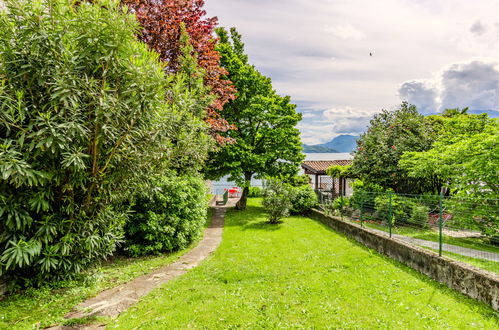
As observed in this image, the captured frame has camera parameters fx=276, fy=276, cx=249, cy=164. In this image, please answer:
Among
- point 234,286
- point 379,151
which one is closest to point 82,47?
point 234,286

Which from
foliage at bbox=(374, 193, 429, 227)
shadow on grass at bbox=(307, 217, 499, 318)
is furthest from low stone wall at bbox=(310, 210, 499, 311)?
foliage at bbox=(374, 193, 429, 227)

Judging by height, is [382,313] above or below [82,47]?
below

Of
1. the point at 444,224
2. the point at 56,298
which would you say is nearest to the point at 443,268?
the point at 444,224

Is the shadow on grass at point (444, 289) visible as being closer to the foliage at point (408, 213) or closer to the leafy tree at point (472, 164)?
the foliage at point (408, 213)

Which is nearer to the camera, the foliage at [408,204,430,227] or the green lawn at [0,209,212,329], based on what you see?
the green lawn at [0,209,212,329]

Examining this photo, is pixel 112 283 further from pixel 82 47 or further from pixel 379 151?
pixel 379 151

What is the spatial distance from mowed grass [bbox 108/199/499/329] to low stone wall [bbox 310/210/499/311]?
0.20 m

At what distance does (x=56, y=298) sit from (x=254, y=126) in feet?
47.8

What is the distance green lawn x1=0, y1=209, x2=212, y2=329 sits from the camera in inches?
170

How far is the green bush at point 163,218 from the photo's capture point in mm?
8031

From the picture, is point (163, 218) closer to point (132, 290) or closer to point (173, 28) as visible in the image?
point (132, 290)

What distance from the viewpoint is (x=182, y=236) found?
29.1 ft

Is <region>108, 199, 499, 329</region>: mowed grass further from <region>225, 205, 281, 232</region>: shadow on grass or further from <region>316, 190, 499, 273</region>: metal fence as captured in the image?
<region>225, 205, 281, 232</region>: shadow on grass

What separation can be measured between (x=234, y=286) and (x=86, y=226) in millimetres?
3276
